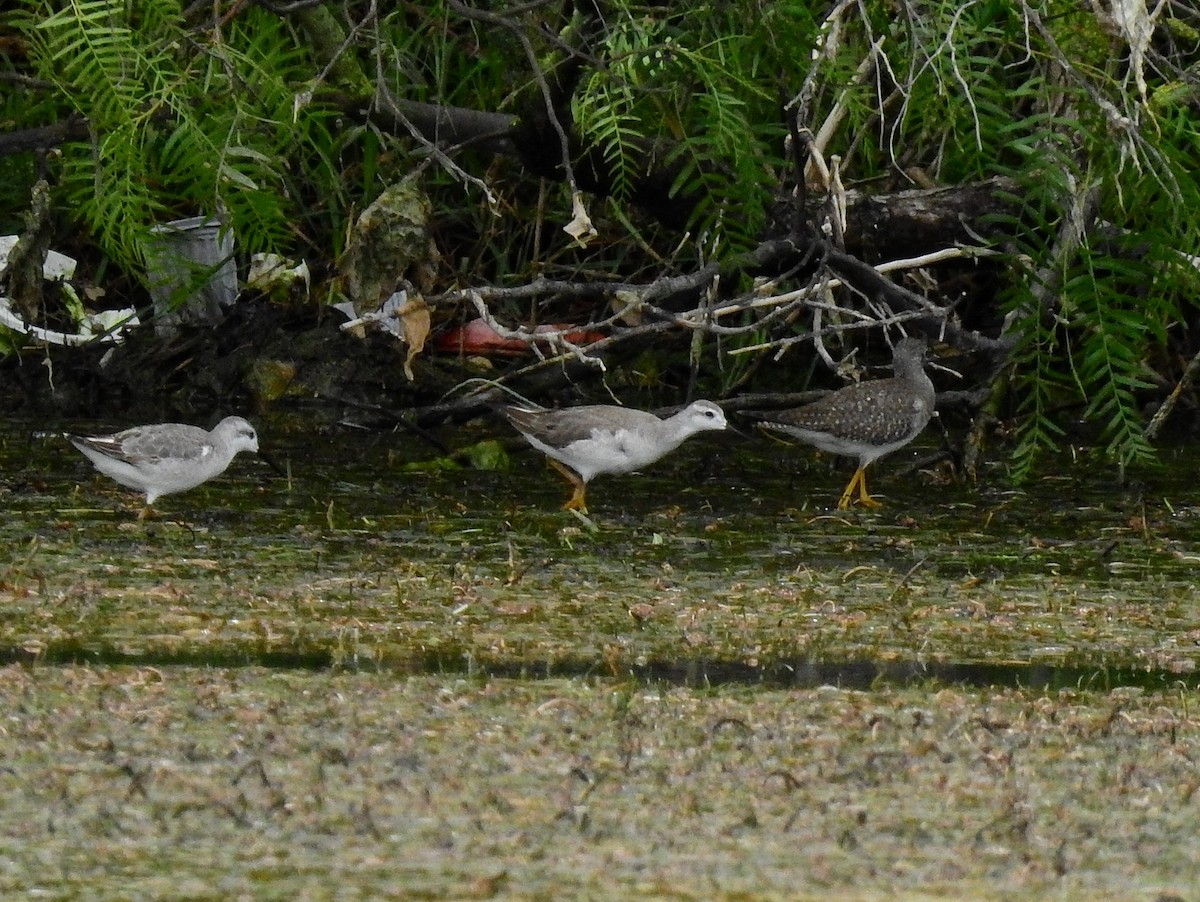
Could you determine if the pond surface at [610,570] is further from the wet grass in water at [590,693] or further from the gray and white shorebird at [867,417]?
the gray and white shorebird at [867,417]

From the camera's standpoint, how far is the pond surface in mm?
5750

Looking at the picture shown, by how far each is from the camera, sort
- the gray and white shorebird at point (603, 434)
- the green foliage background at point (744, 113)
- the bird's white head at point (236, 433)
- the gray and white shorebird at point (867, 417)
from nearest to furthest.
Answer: the green foliage background at point (744, 113), the bird's white head at point (236, 433), the gray and white shorebird at point (603, 434), the gray and white shorebird at point (867, 417)

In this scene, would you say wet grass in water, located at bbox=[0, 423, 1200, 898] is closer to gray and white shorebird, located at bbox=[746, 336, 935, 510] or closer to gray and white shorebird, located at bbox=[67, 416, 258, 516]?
gray and white shorebird, located at bbox=[67, 416, 258, 516]

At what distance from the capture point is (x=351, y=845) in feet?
13.0

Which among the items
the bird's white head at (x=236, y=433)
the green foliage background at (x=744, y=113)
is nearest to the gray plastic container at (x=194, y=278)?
the green foliage background at (x=744, y=113)

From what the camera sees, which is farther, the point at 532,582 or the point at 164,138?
the point at 164,138

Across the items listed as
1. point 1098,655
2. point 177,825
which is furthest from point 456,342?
point 177,825

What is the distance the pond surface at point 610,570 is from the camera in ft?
18.9

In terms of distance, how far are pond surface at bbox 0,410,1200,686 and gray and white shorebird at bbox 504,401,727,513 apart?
6.4 inches

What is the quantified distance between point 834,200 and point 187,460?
2.68m

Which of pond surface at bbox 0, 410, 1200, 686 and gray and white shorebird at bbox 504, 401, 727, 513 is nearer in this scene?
pond surface at bbox 0, 410, 1200, 686

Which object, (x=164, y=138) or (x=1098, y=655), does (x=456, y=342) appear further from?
(x=1098, y=655)

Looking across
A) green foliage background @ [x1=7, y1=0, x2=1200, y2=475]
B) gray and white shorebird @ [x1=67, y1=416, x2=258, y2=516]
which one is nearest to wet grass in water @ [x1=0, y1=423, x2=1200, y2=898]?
gray and white shorebird @ [x1=67, y1=416, x2=258, y2=516]

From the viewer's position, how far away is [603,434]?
8.48 metres
